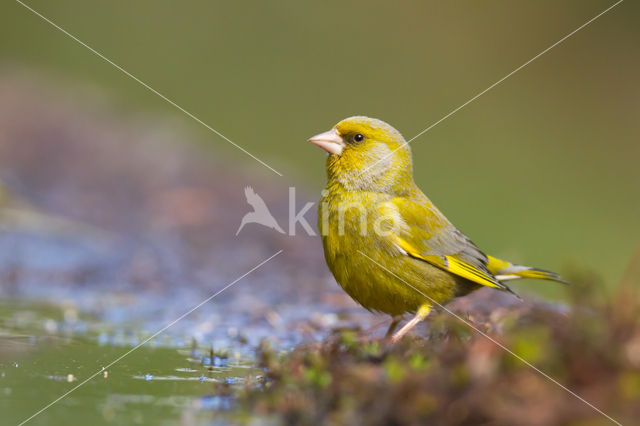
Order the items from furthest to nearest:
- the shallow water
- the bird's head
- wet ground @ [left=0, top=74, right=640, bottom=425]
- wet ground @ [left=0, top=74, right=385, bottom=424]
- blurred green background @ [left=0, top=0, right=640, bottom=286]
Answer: blurred green background @ [left=0, top=0, right=640, bottom=286]
the bird's head
wet ground @ [left=0, top=74, right=385, bottom=424]
the shallow water
wet ground @ [left=0, top=74, right=640, bottom=425]

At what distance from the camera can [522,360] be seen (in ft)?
9.82

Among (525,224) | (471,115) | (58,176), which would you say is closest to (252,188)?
(58,176)

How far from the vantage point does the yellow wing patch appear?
4945mm

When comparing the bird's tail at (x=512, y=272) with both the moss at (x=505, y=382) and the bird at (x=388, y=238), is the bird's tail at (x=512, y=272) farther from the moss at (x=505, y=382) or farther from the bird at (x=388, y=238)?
the moss at (x=505, y=382)

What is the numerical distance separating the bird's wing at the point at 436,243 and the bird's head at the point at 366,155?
181 mm

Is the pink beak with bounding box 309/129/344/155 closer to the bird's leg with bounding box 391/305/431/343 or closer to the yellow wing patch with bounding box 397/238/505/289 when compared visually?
the yellow wing patch with bounding box 397/238/505/289

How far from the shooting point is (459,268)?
16.7 feet

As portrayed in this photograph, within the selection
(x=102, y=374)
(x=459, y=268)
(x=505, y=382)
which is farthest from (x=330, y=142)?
(x=505, y=382)

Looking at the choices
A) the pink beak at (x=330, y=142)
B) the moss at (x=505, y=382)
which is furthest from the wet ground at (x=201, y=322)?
the pink beak at (x=330, y=142)

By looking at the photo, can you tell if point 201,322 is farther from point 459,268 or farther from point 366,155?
point 459,268

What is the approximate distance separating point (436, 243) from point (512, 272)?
2.79 feet

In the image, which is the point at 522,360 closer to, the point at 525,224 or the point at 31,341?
the point at 31,341

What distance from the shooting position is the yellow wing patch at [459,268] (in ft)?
16.2

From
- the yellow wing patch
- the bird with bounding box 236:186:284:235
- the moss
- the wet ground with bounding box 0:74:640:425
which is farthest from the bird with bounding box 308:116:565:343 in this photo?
the bird with bounding box 236:186:284:235
